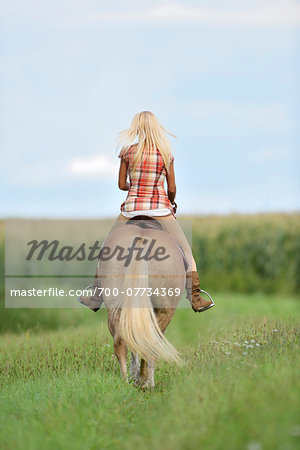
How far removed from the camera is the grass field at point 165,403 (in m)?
4.54

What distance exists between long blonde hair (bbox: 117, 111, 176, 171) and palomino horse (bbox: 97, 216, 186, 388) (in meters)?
0.88

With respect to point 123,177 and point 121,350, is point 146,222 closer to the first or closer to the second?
point 123,177

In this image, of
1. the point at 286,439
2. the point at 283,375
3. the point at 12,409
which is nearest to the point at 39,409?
the point at 12,409

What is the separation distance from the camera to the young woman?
24.4 feet

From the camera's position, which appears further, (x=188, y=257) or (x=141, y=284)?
(x=188, y=257)

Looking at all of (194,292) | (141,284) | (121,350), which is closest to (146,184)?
(141,284)

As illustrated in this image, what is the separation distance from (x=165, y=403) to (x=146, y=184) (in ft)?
9.19

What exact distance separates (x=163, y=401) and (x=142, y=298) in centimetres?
121

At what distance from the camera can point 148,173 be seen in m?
7.55

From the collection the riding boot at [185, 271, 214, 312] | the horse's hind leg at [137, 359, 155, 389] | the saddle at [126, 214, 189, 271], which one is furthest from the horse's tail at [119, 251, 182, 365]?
the riding boot at [185, 271, 214, 312]

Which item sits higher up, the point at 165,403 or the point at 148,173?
A: the point at 148,173

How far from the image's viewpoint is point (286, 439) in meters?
4.11

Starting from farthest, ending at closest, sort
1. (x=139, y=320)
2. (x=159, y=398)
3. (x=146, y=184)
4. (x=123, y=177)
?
(x=123, y=177) < (x=146, y=184) < (x=139, y=320) < (x=159, y=398)

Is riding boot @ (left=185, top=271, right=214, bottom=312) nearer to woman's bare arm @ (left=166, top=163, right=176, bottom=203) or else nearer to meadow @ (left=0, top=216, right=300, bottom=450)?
meadow @ (left=0, top=216, right=300, bottom=450)
